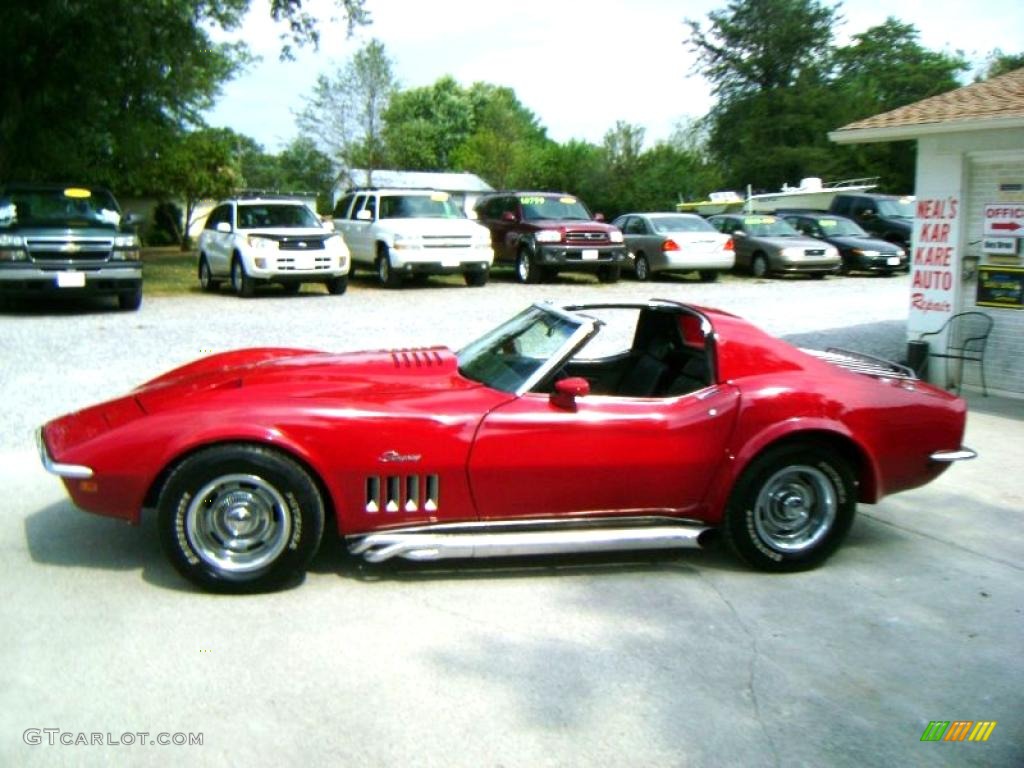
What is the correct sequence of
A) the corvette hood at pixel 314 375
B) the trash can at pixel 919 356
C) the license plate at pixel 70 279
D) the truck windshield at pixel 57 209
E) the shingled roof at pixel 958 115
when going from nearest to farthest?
1. the corvette hood at pixel 314 375
2. the shingled roof at pixel 958 115
3. the trash can at pixel 919 356
4. the license plate at pixel 70 279
5. the truck windshield at pixel 57 209

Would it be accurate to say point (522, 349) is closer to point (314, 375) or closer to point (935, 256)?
point (314, 375)

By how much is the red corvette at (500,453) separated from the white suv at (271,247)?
1168cm

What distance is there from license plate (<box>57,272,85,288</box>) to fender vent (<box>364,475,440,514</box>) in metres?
11.3

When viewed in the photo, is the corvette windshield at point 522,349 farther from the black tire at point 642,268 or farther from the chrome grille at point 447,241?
the black tire at point 642,268

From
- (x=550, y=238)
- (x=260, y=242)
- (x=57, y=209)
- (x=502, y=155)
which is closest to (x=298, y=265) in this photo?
(x=260, y=242)

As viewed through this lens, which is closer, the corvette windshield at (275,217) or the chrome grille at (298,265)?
the chrome grille at (298,265)

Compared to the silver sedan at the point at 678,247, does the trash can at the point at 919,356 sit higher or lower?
lower

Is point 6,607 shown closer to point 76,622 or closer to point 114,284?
point 76,622

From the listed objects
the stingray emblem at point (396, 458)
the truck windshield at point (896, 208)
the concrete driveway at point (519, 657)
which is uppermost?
the truck windshield at point (896, 208)

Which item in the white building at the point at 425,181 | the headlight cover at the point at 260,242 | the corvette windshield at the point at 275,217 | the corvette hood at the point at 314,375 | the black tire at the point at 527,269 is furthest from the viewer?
the white building at the point at 425,181

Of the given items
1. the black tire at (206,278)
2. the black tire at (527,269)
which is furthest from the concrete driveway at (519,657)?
the black tire at (527,269)

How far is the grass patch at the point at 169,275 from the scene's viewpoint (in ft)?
62.1

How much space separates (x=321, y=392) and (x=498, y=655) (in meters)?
1.53

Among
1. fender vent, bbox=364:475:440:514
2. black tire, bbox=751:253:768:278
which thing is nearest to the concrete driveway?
fender vent, bbox=364:475:440:514
